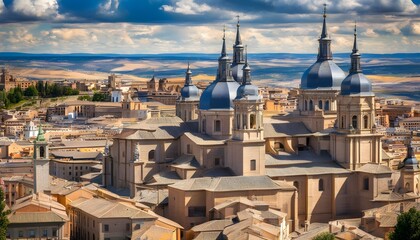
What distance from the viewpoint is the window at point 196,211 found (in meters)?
51.8

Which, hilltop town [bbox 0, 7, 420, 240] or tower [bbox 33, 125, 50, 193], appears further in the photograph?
tower [bbox 33, 125, 50, 193]

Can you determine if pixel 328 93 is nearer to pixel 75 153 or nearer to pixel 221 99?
pixel 221 99

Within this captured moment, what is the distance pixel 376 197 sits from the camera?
54906 millimetres

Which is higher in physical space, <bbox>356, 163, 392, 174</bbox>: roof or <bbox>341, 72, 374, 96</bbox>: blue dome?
<bbox>341, 72, 374, 96</bbox>: blue dome

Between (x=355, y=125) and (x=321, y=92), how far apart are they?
382cm

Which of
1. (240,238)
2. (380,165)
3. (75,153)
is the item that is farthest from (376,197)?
(75,153)

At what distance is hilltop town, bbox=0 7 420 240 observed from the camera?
4941cm

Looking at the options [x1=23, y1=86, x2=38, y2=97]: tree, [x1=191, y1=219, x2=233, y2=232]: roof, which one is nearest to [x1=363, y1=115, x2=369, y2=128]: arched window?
[x1=191, y1=219, x2=233, y2=232]: roof

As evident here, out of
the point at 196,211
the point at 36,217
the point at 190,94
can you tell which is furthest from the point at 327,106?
the point at 36,217

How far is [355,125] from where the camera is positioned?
56.1 m

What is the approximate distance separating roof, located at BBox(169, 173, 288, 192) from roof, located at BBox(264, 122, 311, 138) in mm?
4439

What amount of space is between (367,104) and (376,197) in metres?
4.41

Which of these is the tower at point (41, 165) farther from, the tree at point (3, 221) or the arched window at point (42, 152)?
the tree at point (3, 221)

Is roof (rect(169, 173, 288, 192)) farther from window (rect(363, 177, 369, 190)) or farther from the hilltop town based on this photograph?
window (rect(363, 177, 369, 190))
